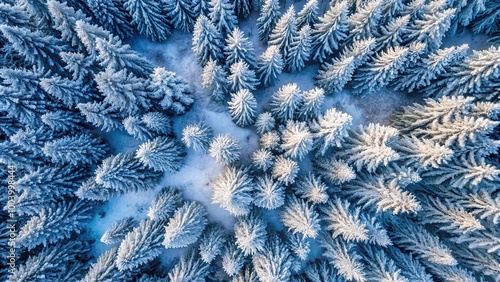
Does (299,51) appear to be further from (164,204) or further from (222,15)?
(164,204)

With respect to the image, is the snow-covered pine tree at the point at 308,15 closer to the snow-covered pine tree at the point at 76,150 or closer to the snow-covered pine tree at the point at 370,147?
the snow-covered pine tree at the point at 370,147

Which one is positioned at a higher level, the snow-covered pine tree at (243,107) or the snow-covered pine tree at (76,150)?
the snow-covered pine tree at (243,107)

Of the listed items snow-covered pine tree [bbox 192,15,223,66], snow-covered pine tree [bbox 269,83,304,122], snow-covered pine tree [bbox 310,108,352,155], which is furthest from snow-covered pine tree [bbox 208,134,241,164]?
snow-covered pine tree [bbox 192,15,223,66]

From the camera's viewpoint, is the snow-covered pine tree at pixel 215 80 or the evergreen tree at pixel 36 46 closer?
the evergreen tree at pixel 36 46

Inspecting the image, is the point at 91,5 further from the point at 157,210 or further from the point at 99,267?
the point at 99,267

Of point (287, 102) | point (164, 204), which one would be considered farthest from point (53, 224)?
point (287, 102)

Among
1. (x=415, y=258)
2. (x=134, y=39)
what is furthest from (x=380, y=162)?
(x=134, y=39)

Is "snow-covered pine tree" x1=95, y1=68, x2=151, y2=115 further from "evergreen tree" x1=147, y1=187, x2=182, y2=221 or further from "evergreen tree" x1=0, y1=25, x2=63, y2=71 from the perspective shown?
"evergreen tree" x1=147, y1=187, x2=182, y2=221

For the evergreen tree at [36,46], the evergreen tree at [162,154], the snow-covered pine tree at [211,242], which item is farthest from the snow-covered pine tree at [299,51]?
the evergreen tree at [36,46]
